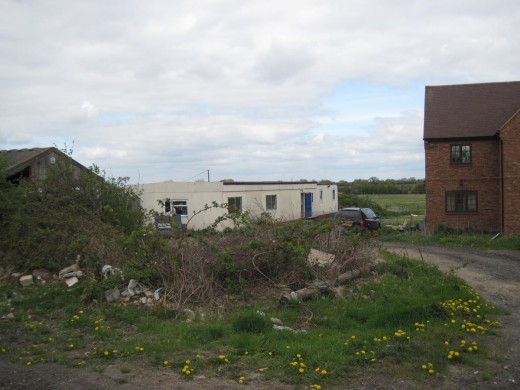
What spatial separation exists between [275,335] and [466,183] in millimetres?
22706

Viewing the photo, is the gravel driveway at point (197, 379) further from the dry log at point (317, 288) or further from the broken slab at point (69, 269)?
the broken slab at point (69, 269)

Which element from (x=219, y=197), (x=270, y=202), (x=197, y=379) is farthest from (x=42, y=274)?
(x=270, y=202)

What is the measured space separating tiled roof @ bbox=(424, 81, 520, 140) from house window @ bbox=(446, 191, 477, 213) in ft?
10.1

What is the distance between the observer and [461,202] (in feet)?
90.7

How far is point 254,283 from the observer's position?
10.6 metres

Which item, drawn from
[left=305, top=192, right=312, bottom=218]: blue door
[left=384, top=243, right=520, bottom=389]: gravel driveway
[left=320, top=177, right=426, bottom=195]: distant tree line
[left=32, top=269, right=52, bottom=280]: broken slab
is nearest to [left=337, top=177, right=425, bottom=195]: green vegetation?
[left=320, top=177, right=426, bottom=195]: distant tree line

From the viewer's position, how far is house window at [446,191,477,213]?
27.4m

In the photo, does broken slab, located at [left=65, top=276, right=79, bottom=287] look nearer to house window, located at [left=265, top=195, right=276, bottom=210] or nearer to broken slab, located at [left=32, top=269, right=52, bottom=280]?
broken slab, located at [left=32, top=269, right=52, bottom=280]

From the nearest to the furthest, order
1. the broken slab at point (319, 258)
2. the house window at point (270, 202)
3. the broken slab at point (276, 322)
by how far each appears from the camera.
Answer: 1. the broken slab at point (276, 322)
2. the broken slab at point (319, 258)
3. the house window at point (270, 202)

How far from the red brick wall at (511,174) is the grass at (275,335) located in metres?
16.1

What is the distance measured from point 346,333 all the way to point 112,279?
4859 millimetres

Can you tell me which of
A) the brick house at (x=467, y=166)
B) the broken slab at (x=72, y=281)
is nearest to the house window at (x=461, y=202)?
the brick house at (x=467, y=166)

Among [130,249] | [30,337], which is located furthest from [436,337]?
[130,249]

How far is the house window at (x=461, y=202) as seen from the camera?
→ 90.0 ft
